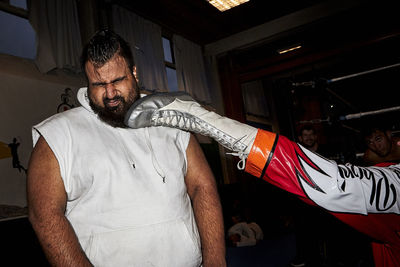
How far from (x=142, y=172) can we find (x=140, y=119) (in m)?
0.21

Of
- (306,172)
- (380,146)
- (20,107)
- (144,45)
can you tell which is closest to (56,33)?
(20,107)

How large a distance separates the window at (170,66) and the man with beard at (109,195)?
445cm

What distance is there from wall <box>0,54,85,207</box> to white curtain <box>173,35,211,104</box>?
2.59 meters

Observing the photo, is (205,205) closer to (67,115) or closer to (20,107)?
(67,115)

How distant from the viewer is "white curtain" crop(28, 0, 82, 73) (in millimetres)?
3336

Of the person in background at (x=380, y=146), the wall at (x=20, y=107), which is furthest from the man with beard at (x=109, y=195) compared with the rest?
the wall at (x=20, y=107)

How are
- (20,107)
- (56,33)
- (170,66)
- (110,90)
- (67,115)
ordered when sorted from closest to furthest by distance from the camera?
(67,115), (110,90), (20,107), (56,33), (170,66)

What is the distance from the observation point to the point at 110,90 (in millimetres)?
1326

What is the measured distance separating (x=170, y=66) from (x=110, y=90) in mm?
4579

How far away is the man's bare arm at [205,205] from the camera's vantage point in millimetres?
1276

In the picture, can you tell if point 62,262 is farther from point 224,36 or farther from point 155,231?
point 224,36

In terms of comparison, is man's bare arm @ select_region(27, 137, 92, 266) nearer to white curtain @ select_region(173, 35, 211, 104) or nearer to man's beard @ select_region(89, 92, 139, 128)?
man's beard @ select_region(89, 92, 139, 128)

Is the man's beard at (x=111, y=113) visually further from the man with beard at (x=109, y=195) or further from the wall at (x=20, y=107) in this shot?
the wall at (x=20, y=107)

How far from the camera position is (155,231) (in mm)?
1079
